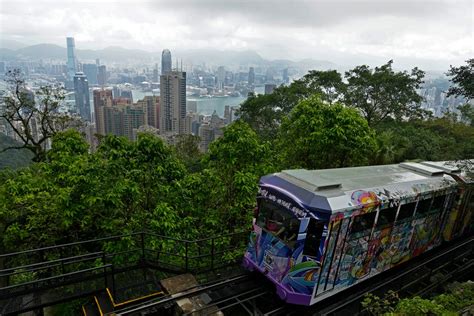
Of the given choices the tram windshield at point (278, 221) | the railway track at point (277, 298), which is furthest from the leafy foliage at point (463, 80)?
the tram windshield at point (278, 221)

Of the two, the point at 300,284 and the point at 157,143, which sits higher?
the point at 157,143

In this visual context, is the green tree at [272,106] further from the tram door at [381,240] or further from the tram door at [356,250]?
the tram door at [356,250]

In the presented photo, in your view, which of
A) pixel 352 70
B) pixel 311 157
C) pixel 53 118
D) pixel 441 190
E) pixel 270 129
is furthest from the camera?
pixel 352 70

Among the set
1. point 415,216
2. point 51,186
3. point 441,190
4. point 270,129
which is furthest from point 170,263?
point 270,129

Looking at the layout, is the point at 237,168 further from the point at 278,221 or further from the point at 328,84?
the point at 328,84

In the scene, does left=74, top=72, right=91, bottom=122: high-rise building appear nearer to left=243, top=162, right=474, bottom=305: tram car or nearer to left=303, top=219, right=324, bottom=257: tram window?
left=243, top=162, right=474, bottom=305: tram car

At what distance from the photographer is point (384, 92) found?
23672 millimetres

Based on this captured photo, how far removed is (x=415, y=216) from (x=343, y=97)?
61.8 feet

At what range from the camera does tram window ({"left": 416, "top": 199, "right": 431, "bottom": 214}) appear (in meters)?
7.94

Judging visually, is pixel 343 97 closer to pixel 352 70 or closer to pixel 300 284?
pixel 352 70

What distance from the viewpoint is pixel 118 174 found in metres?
7.80

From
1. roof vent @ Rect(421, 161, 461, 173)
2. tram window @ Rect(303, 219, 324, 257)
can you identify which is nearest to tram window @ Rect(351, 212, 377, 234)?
tram window @ Rect(303, 219, 324, 257)

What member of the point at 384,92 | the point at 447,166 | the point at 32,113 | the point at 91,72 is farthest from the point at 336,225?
the point at 91,72

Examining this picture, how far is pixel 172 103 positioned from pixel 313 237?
5080 centimetres
